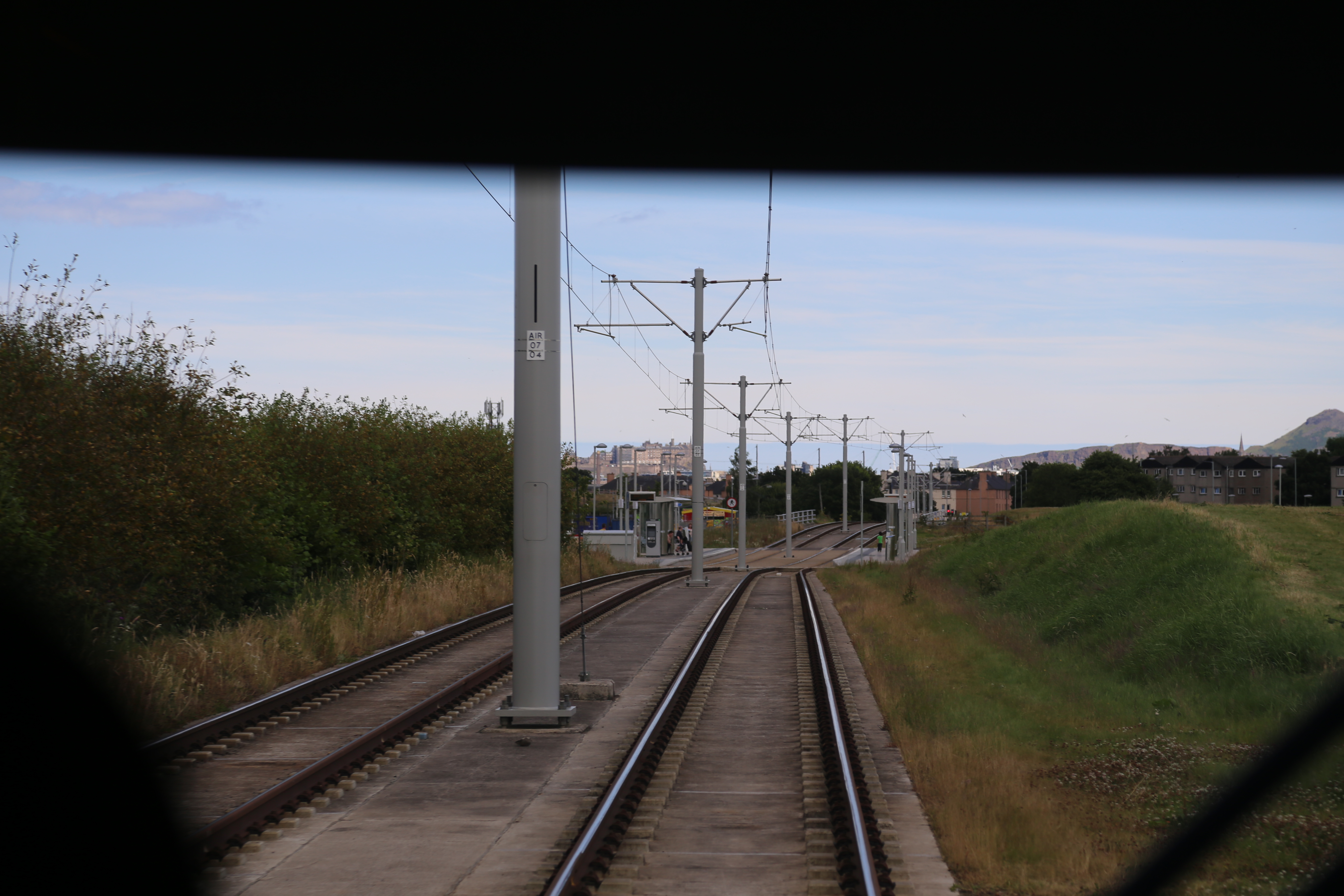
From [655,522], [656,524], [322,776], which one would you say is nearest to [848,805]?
[322,776]

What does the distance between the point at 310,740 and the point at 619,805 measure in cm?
393

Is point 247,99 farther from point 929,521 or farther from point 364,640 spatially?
point 929,521

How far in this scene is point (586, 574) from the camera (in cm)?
3362

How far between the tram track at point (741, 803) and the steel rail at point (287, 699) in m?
2.91

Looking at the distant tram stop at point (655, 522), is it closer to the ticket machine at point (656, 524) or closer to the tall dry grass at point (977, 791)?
the ticket machine at point (656, 524)

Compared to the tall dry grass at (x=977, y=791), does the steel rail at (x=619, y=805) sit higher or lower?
higher

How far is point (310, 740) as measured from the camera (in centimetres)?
1002

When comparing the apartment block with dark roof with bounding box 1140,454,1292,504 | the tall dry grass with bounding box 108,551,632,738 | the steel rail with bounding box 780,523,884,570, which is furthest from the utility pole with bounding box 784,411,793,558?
the apartment block with dark roof with bounding box 1140,454,1292,504

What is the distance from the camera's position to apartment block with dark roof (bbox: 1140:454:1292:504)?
135 meters

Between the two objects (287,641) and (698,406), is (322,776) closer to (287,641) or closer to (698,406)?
(287,641)

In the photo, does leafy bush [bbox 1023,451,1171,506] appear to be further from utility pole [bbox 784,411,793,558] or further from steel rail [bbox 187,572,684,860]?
steel rail [bbox 187,572,684,860]

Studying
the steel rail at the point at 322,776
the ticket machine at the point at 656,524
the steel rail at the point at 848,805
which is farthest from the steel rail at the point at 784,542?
the steel rail at the point at 848,805

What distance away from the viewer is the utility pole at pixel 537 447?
433 inches

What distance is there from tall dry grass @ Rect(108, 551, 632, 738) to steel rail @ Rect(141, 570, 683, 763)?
1.06ft
